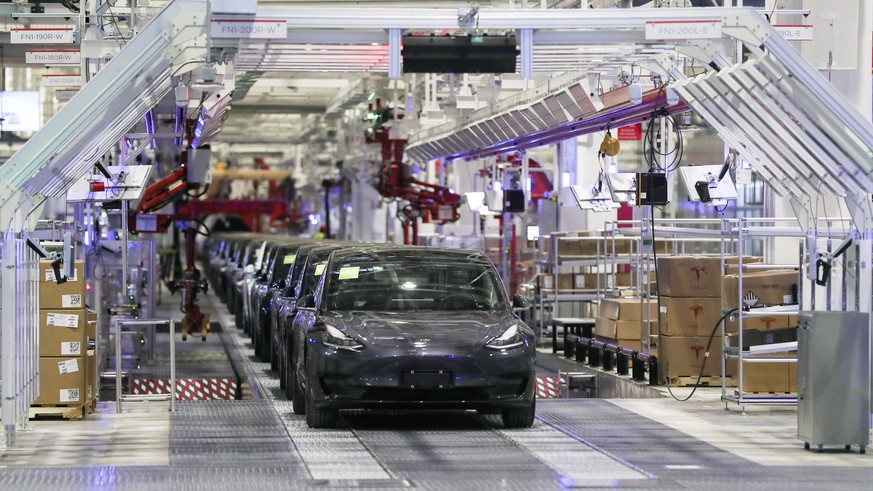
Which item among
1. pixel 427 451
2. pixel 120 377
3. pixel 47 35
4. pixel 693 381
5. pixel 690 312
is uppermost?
pixel 47 35

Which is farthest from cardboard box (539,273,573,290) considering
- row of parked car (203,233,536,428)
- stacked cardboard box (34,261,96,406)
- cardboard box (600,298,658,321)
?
stacked cardboard box (34,261,96,406)

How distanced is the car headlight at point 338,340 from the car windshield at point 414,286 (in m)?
0.65

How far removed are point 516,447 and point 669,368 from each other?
5088 millimetres

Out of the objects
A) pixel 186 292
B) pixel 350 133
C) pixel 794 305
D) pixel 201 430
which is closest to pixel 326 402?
pixel 201 430

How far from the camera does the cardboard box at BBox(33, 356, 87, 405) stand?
11016 millimetres

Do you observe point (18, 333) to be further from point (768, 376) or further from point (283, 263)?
point (283, 263)

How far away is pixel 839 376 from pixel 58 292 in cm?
600

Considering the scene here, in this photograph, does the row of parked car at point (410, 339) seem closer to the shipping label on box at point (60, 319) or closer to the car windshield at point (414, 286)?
the car windshield at point (414, 286)

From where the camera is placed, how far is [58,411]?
11008 millimetres

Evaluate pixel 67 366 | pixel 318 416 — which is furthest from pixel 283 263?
pixel 318 416

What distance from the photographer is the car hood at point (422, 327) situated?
32.9 ft

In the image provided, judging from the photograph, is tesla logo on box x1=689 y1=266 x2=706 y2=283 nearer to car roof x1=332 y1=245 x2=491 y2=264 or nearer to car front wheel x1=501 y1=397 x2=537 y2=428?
car roof x1=332 y1=245 x2=491 y2=264

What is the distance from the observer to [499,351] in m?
10.1

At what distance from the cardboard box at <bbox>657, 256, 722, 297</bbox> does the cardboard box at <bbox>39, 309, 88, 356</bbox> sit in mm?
6081
